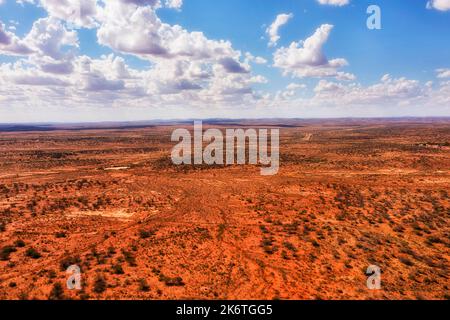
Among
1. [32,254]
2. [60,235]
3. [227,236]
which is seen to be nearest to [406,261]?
[227,236]

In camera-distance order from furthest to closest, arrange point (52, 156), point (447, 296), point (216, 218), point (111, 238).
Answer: point (52, 156) → point (216, 218) → point (111, 238) → point (447, 296)

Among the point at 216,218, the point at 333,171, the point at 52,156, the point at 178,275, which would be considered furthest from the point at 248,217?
the point at 52,156

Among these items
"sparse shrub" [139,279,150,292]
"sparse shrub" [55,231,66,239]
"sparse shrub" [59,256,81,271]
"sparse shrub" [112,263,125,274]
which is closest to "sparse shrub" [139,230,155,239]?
"sparse shrub" [59,256,81,271]

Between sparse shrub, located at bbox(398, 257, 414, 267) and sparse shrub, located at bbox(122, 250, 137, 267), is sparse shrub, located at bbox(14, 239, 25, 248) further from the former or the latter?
sparse shrub, located at bbox(398, 257, 414, 267)

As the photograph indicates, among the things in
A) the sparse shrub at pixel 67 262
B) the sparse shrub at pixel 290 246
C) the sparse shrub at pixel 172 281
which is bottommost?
the sparse shrub at pixel 172 281

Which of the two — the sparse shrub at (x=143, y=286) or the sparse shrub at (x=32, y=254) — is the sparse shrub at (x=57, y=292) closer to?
the sparse shrub at (x=143, y=286)

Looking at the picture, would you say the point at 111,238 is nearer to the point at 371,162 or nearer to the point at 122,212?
the point at 122,212

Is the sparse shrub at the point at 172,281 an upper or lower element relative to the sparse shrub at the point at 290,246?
lower

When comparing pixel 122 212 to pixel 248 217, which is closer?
pixel 248 217

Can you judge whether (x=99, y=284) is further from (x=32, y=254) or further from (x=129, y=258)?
(x=32, y=254)

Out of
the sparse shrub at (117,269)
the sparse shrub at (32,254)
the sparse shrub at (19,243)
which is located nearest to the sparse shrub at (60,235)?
the sparse shrub at (19,243)

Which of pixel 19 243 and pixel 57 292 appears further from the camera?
pixel 19 243
